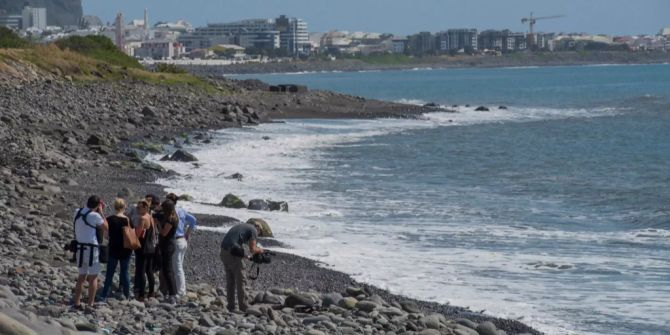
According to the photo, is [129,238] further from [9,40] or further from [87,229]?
[9,40]

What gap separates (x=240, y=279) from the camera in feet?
47.1

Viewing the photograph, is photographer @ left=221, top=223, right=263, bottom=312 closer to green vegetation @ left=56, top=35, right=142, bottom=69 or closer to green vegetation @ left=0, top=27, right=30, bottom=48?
green vegetation @ left=0, top=27, right=30, bottom=48

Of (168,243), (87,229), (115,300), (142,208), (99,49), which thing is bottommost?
(115,300)

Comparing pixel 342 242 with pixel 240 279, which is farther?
pixel 342 242

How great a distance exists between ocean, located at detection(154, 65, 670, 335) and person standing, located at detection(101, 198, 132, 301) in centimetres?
455

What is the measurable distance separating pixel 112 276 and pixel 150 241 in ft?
1.93

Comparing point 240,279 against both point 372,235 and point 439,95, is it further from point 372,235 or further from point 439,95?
point 439,95

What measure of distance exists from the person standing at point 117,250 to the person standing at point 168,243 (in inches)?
18.8

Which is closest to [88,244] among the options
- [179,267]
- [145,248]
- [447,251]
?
[145,248]

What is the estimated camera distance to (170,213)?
14664 mm

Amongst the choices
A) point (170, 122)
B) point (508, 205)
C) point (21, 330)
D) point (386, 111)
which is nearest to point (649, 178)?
point (508, 205)

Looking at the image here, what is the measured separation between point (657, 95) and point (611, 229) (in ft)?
261

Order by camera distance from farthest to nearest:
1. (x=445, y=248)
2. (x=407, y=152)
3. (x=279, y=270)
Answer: (x=407, y=152) → (x=445, y=248) → (x=279, y=270)

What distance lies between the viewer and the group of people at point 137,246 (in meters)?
13.7
